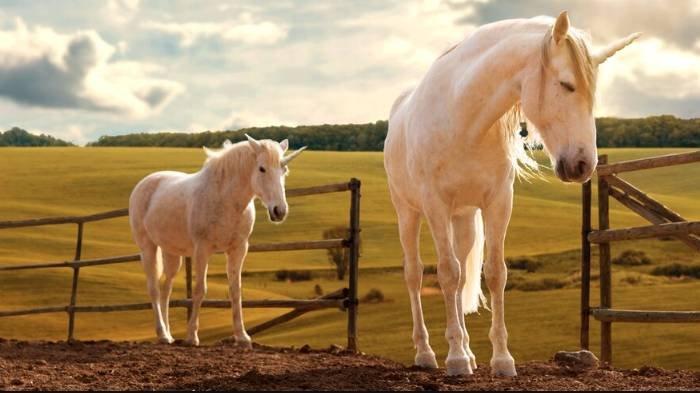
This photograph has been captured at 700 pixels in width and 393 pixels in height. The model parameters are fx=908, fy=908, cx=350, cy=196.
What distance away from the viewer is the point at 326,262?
129ft

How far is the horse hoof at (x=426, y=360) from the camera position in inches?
254

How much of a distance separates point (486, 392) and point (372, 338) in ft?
38.6

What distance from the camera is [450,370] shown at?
5.62 m

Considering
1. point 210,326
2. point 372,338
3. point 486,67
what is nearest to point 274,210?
point 486,67

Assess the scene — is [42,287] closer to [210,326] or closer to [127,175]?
[210,326]

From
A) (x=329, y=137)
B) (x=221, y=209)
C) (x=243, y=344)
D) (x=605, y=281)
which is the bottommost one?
(x=243, y=344)

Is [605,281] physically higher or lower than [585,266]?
lower

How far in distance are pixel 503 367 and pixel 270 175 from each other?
12.3 feet

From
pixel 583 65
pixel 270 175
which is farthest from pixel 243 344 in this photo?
pixel 583 65

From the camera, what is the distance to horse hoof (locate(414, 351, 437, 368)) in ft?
21.2

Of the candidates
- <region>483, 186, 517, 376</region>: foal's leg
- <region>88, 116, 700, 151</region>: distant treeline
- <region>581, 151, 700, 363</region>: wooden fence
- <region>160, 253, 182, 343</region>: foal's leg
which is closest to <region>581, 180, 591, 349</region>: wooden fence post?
<region>581, 151, 700, 363</region>: wooden fence

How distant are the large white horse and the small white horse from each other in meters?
2.78

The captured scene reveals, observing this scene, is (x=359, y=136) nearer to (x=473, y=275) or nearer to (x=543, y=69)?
(x=473, y=275)

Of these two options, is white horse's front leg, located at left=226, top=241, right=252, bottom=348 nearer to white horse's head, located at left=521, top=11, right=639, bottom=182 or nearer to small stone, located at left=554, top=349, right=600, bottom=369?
small stone, located at left=554, top=349, right=600, bottom=369
